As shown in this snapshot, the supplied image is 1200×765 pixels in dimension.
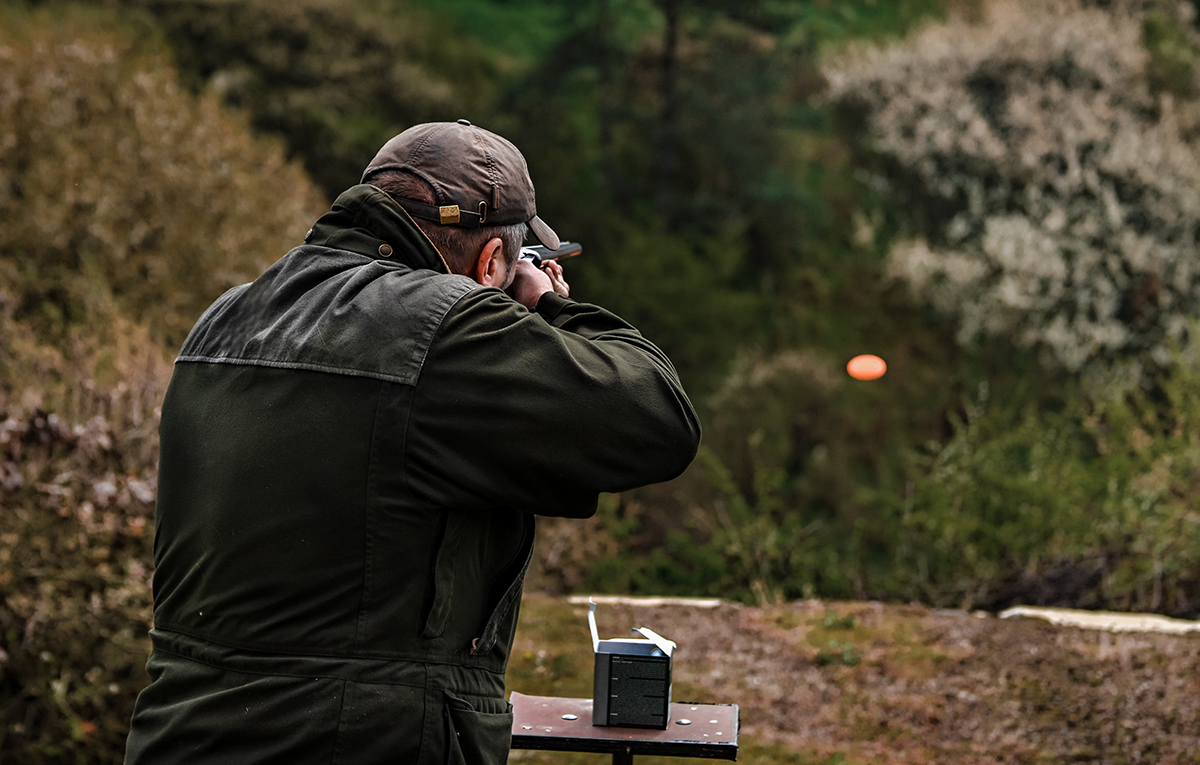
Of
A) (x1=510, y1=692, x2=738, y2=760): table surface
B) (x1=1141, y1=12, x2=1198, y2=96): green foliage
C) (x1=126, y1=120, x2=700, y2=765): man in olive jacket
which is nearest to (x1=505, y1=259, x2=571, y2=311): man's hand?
(x1=126, y1=120, x2=700, y2=765): man in olive jacket

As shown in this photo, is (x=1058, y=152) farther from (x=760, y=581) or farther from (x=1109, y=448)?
(x=760, y=581)

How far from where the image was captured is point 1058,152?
40.8 ft

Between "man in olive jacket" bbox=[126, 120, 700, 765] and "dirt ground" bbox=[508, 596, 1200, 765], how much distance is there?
8.45 feet

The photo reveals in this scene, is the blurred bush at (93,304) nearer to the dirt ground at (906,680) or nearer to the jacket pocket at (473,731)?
the dirt ground at (906,680)

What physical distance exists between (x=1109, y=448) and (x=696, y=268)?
6922 mm

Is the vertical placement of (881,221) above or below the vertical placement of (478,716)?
above

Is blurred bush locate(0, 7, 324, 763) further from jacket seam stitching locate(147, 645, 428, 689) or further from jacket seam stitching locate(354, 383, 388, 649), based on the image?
jacket seam stitching locate(354, 383, 388, 649)

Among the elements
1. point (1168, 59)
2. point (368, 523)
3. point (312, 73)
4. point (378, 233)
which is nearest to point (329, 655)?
point (368, 523)

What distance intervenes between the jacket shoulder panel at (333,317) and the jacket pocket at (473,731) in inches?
20.4

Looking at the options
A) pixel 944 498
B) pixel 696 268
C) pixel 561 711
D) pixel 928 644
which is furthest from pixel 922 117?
pixel 561 711

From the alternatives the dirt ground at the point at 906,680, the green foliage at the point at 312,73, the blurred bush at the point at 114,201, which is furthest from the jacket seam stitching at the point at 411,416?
the green foliage at the point at 312,73

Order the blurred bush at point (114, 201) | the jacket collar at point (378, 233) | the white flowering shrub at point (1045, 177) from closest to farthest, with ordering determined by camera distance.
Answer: the jacket collar at point (378, 233) < the blurred bush at point (114, 201) < the white flowering shrub at point (1045, 177)

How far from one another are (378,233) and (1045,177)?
11.8 m

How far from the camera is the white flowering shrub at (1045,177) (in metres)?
11.8
